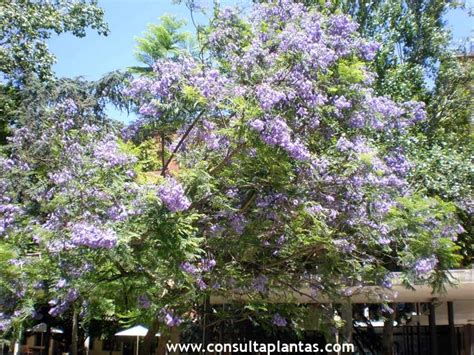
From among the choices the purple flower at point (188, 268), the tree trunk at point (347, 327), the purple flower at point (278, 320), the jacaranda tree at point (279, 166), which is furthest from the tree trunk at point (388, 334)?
the purple flower at point (188, 268)

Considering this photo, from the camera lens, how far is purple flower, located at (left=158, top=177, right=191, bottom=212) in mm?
7656

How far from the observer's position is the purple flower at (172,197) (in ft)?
25.1

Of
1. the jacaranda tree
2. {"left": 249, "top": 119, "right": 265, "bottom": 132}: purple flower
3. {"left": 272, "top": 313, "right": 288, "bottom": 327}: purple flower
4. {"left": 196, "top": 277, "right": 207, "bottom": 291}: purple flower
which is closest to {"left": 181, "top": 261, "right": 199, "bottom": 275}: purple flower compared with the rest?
the jacaranda tree

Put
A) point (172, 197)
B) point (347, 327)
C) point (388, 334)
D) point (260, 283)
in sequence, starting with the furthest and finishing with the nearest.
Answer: point (388, 334), point (347, 327), point (260, 283), point (172, 197)

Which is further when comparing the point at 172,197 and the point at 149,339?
the point at 149,339

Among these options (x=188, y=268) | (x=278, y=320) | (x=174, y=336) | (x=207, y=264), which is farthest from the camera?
(x=174, y=336)

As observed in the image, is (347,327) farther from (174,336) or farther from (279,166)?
(279,166)

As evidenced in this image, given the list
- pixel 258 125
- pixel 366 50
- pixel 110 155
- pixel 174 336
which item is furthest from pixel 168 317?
pixel 366 50

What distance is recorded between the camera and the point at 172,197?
766cm

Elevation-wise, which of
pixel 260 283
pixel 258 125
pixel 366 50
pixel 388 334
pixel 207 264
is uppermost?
pixel 366 50

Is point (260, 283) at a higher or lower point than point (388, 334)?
higher

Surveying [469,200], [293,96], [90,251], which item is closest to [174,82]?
[293,96]

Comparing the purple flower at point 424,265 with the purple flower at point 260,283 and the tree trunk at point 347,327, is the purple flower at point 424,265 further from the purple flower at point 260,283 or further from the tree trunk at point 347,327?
the tree trunk at point 347,327

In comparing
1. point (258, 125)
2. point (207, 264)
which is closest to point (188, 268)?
point (207, 264)
